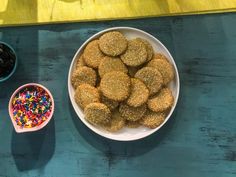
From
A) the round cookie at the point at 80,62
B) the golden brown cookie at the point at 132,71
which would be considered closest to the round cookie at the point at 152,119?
the golden brown cookie at the point at 132,71

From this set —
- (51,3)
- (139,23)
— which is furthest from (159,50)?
(51,3)

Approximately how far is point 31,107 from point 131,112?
0.27m

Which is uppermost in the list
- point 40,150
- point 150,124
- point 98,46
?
point 98,46

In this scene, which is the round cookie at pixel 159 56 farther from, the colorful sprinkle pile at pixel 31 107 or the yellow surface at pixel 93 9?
the colorful sprinkle pile at pixel 31 107

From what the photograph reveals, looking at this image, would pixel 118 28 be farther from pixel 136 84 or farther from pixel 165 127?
pixel 165 127

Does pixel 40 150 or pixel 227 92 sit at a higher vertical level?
pixel 227 92

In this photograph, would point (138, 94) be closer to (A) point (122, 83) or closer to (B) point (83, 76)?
(A) point (122, 83)

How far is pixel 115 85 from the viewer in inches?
34.9

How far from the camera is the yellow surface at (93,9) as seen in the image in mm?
980

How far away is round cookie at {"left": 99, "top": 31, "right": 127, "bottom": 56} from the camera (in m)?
0.91

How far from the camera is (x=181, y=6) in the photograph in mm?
981

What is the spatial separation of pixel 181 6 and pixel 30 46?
442 millimetres

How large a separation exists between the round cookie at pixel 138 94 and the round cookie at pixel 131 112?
0.7 inches

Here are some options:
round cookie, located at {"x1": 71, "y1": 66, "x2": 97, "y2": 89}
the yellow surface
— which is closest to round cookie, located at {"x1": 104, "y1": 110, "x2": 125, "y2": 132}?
round cookie, located at {"x1": 71, "y1": 66, "x2": 97, "y2": 89}
